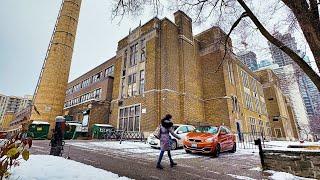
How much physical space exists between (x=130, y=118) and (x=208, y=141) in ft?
45.5

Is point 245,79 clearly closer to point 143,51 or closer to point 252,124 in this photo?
point 252,124

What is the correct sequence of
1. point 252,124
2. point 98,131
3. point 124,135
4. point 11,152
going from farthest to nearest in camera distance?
point 252,124 < point 98,131 < point 124,135 < point 11,152

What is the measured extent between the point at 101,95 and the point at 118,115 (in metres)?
8.40

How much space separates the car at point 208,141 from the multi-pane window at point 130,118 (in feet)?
37.2

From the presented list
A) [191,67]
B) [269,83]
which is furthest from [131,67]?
[269,83]

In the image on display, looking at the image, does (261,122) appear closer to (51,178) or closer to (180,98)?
(180,98)

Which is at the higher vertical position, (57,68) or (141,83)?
(57,68)

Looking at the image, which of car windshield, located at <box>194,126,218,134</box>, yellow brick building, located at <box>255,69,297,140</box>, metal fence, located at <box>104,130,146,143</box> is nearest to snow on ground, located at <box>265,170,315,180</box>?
car windshield, located at <box>194,126,218,134</box>

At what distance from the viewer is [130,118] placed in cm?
2202

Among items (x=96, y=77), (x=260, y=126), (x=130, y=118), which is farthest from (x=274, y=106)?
(x=96, y=77)

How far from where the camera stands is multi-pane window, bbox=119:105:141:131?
69.8ft

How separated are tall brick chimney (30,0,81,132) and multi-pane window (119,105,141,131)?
9.96 m

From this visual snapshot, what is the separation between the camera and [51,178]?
3.79 meters

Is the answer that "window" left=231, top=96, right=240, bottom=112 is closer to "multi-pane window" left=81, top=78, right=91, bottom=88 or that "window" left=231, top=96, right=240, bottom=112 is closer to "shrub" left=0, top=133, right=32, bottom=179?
"shrub" left=0, top=133, right=32, bottom=179
